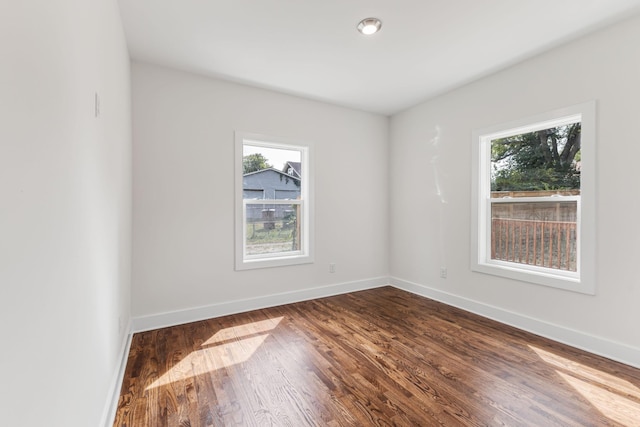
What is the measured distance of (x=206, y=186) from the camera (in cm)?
319

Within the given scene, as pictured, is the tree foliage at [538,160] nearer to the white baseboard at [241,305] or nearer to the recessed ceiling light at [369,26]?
the recessed ceiling light at [369,26]

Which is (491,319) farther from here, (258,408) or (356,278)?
(258,408)

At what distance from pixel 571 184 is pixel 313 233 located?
270 cm

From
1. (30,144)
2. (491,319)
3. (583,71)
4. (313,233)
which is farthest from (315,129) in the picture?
(30,144)

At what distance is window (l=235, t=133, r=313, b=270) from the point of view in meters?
3.42

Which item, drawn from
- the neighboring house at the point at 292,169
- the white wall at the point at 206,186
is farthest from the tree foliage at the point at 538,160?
the neighboring house at the point at 292,169

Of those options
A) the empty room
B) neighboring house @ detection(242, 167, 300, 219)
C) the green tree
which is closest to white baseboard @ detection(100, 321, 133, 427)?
the empty room

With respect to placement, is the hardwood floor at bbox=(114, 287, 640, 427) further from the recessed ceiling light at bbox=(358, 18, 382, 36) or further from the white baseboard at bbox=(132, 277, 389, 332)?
the recessed ceiling light at bbox=(358, 18, 382, 36)

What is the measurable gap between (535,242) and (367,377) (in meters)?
2.19

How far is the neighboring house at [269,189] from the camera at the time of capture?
353cm

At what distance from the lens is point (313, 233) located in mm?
3881

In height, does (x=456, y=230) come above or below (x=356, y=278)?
above

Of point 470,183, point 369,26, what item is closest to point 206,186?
point 369,26

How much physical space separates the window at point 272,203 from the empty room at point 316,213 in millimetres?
29
